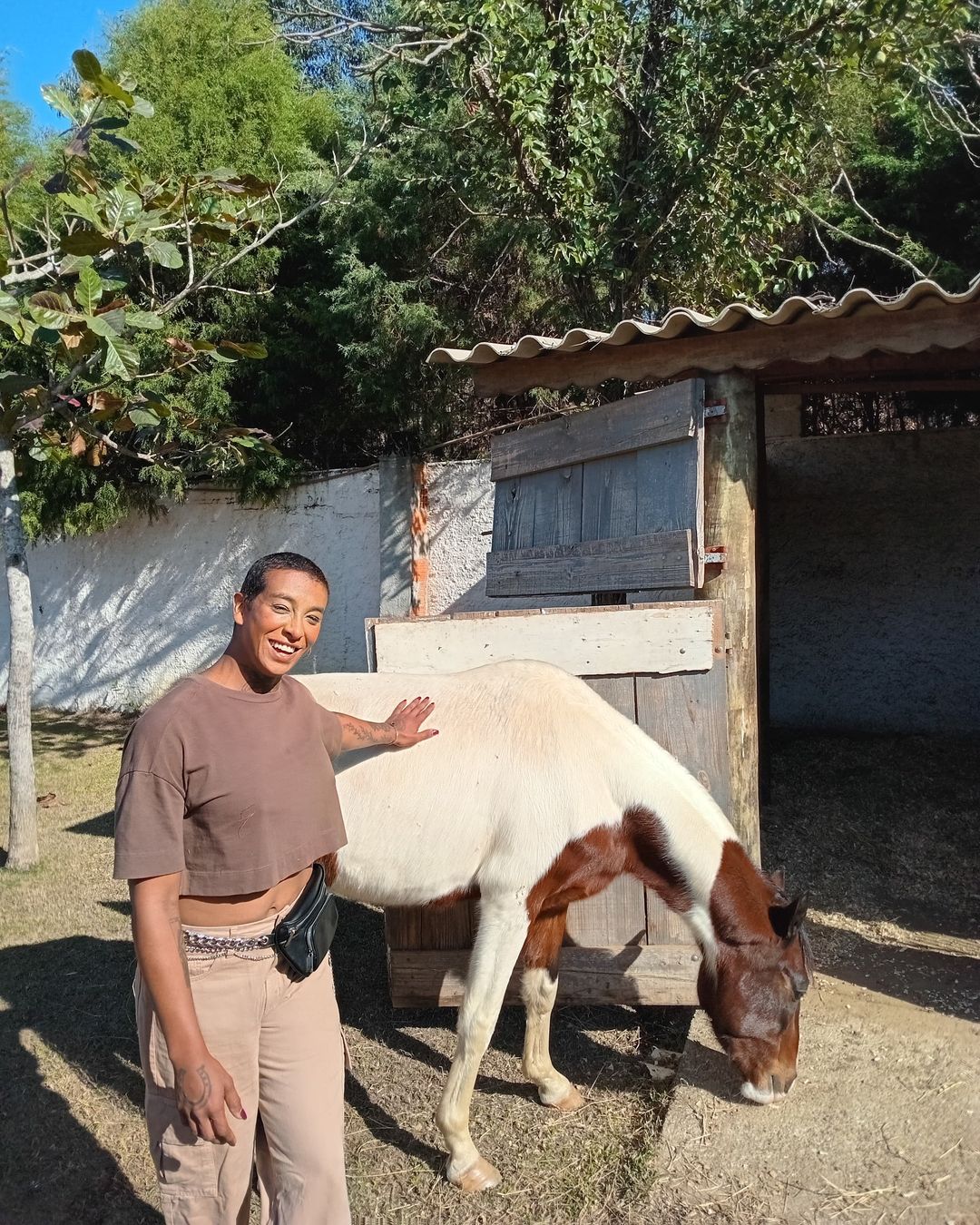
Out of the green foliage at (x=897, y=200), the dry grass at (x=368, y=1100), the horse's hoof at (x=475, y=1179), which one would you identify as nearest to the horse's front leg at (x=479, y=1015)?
the horse's hoof at (x=475, y=1179)

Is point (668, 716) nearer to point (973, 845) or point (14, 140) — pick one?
point (973, 845)

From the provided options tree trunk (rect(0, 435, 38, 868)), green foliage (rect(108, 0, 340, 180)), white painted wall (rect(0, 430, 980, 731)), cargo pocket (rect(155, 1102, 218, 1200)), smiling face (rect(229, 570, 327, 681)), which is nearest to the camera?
cargo pocket (rect(155, 1102, 218, 1200))

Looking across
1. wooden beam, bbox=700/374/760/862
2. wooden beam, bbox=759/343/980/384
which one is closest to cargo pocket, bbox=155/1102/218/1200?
wooden beam, bbox=700/374/760/862

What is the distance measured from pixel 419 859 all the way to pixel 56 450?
4.62 meters

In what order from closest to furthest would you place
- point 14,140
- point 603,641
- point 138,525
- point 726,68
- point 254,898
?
point 254,898 → point 603,641 → point 726,68 → point 138,525 → point 14,140

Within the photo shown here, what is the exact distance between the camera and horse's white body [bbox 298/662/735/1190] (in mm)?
3117

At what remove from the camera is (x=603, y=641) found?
153 inches

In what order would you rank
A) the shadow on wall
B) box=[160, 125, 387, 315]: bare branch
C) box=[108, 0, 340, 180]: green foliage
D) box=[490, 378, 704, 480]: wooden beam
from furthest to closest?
box=[108, 0, 340, 180]: green foliage < box=[160, 125, 387, 315]: bare branch < box=[490, 378, 704, 480]: wooden beam < the shadow on wall

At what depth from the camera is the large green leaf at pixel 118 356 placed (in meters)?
5.11

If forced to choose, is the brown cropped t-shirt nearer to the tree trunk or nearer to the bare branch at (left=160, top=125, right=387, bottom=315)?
the tree trunk

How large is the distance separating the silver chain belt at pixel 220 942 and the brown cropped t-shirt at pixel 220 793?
0.33 ft

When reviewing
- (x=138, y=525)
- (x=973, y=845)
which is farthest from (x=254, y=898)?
(x=138, y=525)

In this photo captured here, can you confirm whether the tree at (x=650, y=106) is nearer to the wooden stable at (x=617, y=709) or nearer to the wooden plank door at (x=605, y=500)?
the wooden plank door at (x=605, y=500)

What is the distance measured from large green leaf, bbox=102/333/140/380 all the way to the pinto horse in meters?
2.88
